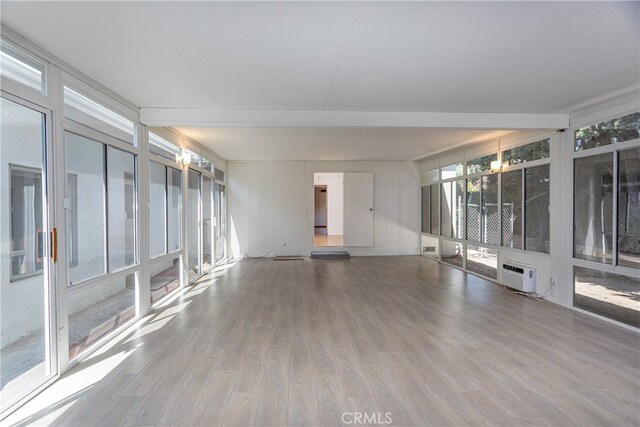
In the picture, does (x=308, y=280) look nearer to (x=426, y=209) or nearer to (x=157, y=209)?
(x=157, y=209)

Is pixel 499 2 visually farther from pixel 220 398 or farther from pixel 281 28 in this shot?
pixel 220 398

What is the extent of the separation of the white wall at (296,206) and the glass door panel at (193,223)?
88.8 inches

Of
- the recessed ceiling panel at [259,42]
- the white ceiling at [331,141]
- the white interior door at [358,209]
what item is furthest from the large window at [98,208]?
the white interior door at [358,209]

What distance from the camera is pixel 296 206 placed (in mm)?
8258

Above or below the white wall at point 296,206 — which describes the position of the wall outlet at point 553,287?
below

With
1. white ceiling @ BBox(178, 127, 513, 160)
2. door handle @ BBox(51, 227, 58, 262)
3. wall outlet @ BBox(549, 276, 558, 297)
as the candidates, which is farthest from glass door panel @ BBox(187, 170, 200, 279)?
wall outlet @ BBox(549, 276, 558, 297)

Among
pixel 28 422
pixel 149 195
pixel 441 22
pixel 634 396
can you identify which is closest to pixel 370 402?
pixel 634 396

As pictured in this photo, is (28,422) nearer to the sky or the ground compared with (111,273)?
nearer to the ground

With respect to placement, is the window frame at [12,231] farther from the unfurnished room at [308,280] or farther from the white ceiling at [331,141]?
the white ceiling at [331,141]

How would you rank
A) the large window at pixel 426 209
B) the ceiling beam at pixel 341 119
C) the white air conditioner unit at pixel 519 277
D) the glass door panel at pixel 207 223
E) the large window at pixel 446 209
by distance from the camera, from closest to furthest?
the ceiling beam at pixel 341 119
the white air conditioner unit at pixel 519 277
the glass door panel at pixel 207 223
the large window at pixel 446 209
the large window at pixel 426 209

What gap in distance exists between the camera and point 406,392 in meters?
2.17

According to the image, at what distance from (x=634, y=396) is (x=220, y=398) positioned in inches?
118

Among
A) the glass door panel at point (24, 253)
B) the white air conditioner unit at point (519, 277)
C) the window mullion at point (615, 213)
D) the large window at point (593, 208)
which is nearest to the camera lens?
the glass door panel at point (24, 253)

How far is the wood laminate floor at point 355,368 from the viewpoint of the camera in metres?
1.96
